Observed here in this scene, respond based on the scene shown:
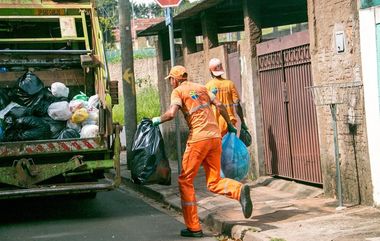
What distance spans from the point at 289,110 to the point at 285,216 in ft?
8.37

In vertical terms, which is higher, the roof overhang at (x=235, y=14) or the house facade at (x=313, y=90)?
the roof overhang at (x=235, y=14)

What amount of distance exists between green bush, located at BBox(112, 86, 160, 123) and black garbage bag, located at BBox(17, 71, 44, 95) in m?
15.2

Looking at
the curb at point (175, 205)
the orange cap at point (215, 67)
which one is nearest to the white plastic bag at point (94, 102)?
the orange cap at point (215, 67)

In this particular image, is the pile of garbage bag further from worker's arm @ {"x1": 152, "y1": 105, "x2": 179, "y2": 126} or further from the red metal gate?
the red metal gate

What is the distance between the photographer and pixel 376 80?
25.9 ft

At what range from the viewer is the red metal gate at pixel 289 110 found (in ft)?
32.2

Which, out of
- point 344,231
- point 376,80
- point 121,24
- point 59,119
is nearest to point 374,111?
point 376,80

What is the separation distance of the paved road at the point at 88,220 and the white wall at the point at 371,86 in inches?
74.8

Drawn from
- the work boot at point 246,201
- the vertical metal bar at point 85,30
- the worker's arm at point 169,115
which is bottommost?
the work boot at point 246,201

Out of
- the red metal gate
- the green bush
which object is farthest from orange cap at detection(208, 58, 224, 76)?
the green bush

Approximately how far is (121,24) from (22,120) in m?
4.89

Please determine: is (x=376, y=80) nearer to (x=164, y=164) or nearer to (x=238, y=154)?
(x=238, y=154)

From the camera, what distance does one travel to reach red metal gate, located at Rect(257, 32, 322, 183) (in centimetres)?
983

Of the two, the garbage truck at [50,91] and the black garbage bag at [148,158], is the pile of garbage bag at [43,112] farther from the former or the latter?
the black garbage bag at [148,158]
